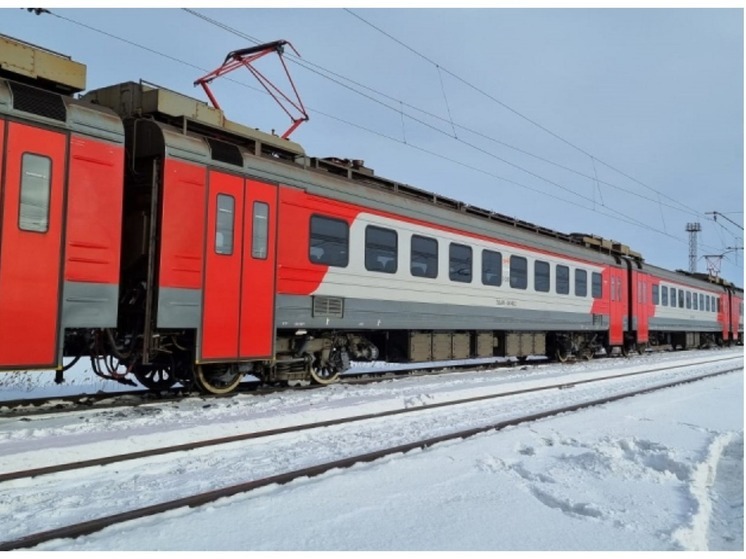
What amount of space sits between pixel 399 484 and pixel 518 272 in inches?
452

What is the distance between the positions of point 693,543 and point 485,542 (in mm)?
1266

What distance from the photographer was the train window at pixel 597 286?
19656mm

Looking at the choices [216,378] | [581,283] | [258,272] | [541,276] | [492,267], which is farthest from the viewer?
[581,283]

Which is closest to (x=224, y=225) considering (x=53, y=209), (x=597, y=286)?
(x=53, y=209)

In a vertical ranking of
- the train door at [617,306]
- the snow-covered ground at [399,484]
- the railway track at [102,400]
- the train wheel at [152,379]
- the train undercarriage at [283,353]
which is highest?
the train door at [617,306]

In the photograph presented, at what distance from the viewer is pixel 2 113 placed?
21.6 feet

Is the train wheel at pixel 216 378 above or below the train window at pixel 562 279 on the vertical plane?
below

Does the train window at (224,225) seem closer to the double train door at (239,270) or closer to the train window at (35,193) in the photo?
the double train door at (239,270)

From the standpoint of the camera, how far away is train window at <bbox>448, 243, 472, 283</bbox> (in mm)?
13328

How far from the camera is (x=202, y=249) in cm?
851

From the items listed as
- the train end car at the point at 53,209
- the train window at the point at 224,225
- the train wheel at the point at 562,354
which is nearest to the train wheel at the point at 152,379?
the train end car at the point at 53,209

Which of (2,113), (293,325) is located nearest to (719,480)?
(293,325)

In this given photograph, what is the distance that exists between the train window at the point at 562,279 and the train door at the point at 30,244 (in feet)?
44.7

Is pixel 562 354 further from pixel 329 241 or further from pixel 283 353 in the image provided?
pixel 283 353
